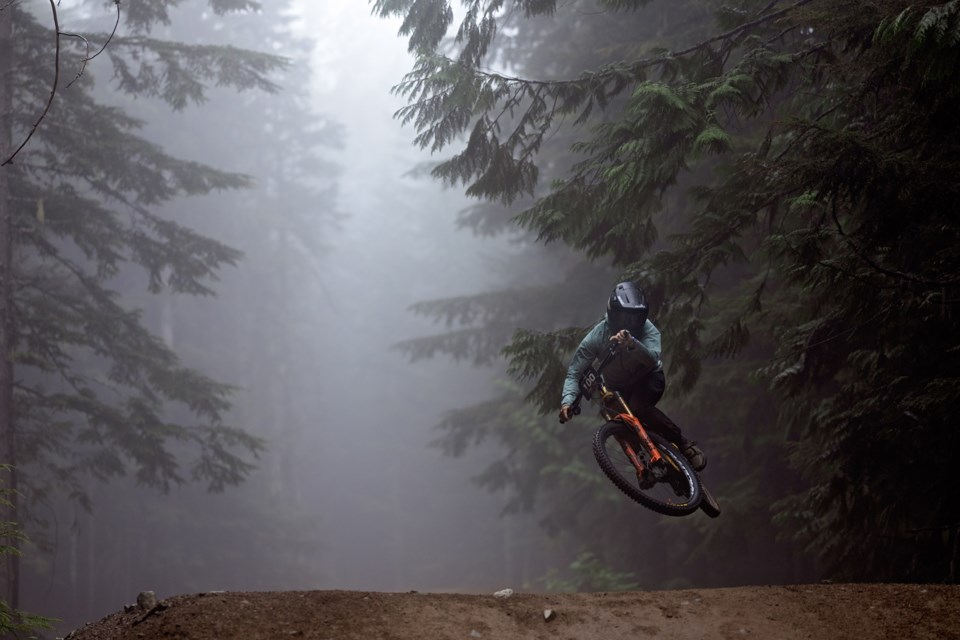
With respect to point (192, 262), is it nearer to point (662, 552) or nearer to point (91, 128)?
point (91, 128)

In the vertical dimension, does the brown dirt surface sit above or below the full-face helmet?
below

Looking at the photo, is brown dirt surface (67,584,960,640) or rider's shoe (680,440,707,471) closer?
brown dirt surface (67,584,960,640)

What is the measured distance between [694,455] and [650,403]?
2.14ft

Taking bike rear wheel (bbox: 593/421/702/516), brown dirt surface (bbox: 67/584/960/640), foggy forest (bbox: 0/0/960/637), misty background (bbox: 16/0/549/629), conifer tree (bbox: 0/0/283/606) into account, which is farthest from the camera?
misty background (bbox: 16/0/549/629)

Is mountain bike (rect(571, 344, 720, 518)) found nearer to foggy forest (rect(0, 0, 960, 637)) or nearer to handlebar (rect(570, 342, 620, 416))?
handlebar (rect(570, 342, 620, 416))

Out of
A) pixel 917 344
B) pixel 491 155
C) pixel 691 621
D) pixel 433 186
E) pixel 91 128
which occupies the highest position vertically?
pixel 433 186

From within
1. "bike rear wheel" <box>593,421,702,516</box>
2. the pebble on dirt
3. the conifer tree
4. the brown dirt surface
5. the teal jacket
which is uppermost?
the conifer tree

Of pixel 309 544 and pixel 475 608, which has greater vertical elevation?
pixel 475 608

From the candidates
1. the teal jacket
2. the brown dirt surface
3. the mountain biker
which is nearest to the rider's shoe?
the mountain biker

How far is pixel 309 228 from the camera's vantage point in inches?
1566

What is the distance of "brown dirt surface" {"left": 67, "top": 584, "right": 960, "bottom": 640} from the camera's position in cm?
608

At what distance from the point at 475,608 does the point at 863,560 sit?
437 centimetres

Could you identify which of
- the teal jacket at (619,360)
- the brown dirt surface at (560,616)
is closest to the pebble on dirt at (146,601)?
the brown dirt surface at (560,616)

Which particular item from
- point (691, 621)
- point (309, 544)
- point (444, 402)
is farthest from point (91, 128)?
point (444, 402)
